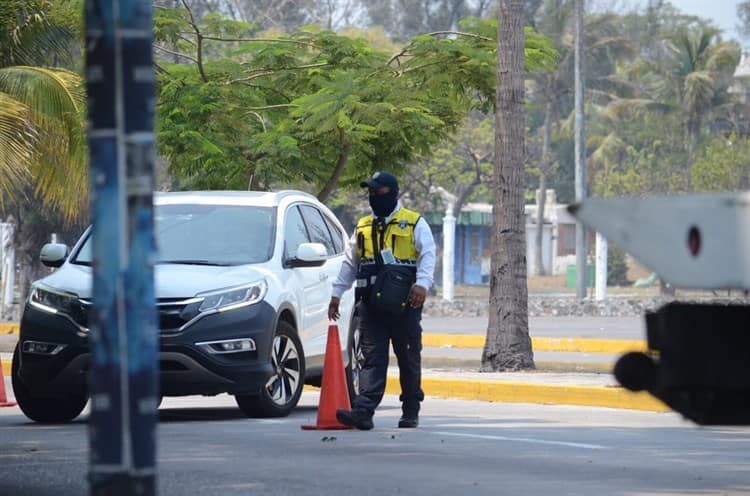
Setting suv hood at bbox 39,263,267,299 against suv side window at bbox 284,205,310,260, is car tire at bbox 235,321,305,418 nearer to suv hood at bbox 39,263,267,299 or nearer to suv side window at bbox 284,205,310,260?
suv hood at bbox 39,263,267,299

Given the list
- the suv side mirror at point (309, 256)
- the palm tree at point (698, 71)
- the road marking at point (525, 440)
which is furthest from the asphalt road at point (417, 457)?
the palm tree at point (698, 71)

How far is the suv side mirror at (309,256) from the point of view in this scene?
1333 centimetres

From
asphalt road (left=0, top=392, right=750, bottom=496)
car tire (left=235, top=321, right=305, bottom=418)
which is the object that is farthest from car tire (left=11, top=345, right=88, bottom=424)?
car tire (left=235, top=321, right=305, bottom=418)

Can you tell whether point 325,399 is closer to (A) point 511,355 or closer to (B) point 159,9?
(A) point 511,355

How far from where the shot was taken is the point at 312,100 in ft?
64.1

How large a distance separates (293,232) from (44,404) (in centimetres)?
258

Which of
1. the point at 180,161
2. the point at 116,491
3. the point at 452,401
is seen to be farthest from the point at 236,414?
the point at 116,491

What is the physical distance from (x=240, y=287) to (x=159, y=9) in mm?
9077

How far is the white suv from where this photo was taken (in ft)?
40.7

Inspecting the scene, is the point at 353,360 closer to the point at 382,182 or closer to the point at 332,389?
the point at 332,389

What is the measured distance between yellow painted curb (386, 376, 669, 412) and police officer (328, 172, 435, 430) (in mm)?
3393

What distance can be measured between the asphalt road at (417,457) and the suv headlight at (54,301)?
90cm

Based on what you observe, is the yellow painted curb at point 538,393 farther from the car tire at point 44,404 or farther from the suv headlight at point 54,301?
the suv headlight at point 54,301

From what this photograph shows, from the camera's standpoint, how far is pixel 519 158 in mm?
18719
